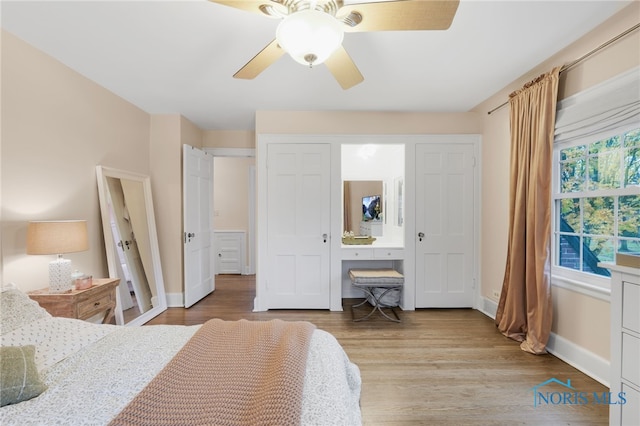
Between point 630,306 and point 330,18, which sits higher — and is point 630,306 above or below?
below

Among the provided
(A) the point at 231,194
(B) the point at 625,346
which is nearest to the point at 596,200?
(B) the point at 625,346

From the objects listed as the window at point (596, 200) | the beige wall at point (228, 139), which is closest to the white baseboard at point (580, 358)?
the window at point (596, 200)

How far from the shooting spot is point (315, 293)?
3.40 metres

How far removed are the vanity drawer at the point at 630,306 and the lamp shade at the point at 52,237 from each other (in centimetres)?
337

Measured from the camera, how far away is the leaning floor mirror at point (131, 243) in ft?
8.92

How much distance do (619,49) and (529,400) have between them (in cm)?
237

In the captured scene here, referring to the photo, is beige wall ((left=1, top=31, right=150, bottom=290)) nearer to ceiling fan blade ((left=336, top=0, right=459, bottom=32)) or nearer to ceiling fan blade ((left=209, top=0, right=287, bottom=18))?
ceiling fan blade ((left=209, top=0, right=287, bottom=18))

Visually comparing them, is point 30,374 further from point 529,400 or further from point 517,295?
point 517,295

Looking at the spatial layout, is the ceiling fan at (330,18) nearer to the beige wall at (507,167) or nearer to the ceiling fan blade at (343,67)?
the ceiling fan blade at (343,67)

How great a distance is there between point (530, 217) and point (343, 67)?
2.03 meters

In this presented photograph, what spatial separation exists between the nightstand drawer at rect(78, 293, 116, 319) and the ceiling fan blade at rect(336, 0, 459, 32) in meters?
2.57

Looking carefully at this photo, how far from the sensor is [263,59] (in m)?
1.65

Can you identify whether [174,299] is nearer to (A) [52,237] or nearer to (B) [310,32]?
(A) [52,237]

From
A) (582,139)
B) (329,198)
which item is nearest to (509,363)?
(582,139)
